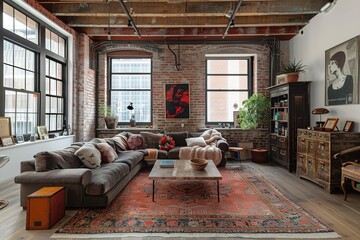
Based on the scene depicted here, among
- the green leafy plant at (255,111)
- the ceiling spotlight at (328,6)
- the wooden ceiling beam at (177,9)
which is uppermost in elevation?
the wooden ceiling beam at (177,9)

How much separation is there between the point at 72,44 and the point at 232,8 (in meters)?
4.35

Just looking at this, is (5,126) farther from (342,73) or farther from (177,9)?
(342,73)

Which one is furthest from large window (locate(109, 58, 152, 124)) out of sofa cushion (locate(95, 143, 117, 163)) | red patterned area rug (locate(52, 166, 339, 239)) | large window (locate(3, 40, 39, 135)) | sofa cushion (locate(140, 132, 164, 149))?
red patterned area rug (locate(52, 166, 339, 239))

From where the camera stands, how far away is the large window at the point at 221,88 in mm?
7191

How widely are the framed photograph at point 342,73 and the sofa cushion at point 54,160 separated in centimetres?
508

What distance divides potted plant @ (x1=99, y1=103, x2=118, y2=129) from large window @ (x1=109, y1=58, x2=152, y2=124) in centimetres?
31

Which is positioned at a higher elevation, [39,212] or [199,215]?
[39,212]

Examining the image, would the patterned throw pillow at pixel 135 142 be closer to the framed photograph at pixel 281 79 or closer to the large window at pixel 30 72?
the large window at pixel 30 72

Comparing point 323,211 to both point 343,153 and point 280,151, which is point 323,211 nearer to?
point 343,153

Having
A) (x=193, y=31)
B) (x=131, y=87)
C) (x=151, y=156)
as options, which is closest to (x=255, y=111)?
(x=193, y=31)

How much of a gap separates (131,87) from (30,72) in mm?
2926

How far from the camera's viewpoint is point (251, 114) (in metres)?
6.39

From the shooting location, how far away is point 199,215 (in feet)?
9.50

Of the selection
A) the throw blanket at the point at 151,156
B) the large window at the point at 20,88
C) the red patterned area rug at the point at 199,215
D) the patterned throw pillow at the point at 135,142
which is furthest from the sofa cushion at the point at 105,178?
the large window at the point at 20,88
